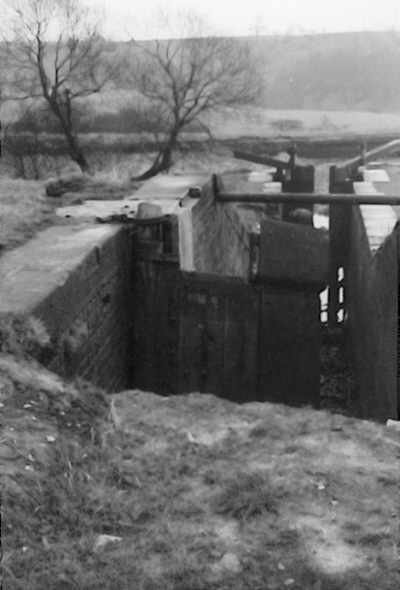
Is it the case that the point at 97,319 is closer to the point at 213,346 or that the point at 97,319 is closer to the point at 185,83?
the point at 213,346

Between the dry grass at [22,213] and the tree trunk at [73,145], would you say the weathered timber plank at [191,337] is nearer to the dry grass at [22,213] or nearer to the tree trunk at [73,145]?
the dry grass at [22,213]

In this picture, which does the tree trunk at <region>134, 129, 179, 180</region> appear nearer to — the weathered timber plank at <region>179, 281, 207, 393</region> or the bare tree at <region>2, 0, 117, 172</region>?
the bare tree at <region>2, 0, 117, 172</region>

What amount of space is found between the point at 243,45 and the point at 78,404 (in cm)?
1457

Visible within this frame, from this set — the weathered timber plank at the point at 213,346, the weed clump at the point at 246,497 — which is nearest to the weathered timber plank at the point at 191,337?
the weathered timber plank at the point at 213,346

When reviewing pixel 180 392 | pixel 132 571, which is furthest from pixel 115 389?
pixel 132 571

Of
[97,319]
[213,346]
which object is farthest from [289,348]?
[97,319]

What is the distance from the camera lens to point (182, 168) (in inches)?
709

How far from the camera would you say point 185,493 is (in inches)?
124

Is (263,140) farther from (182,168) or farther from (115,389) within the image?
(115,389)

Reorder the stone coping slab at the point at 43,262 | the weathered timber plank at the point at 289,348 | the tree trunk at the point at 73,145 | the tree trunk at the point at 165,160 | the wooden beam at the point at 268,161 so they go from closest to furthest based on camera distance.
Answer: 1. the stone coping slab at the point at 43,262
2. the weathered timber plank at the point at 289,348
3. the wooden beam at the point at 268,161
4. the tree trunk at the point at 73,145
5. the tree trunk at the point at 165,160

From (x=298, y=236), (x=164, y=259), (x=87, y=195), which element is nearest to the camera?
(x=164, y=259)

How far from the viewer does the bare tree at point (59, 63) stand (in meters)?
6.59

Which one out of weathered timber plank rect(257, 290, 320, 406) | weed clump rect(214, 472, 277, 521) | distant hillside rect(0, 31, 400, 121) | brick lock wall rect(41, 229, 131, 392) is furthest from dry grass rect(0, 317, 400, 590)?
distant hillside rect(0, 31, 400, 121)

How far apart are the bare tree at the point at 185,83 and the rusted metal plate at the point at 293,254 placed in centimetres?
902
